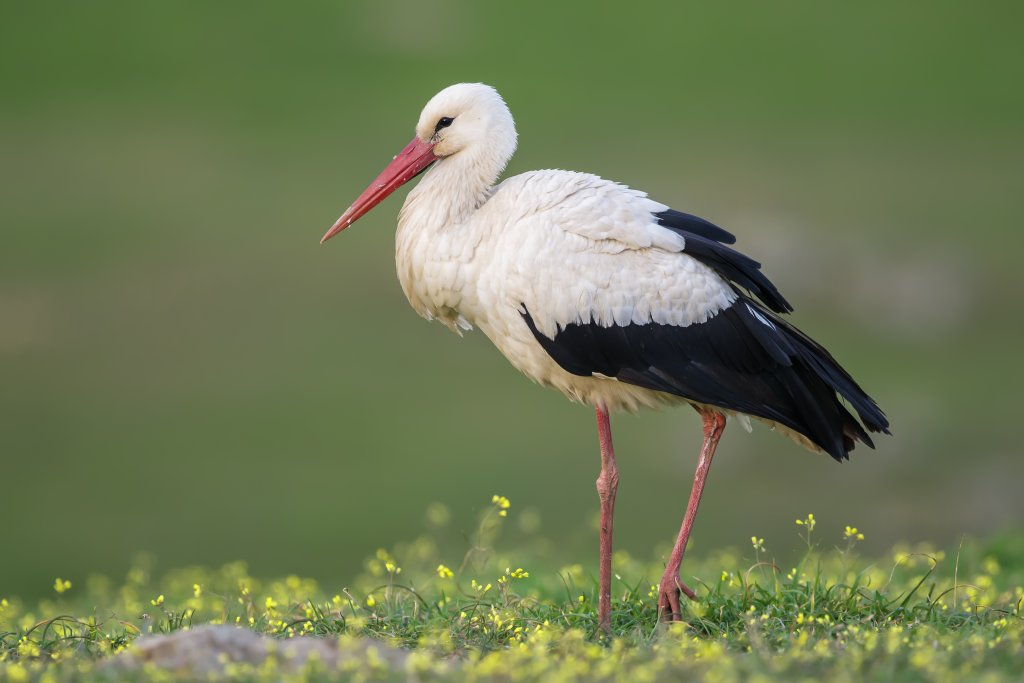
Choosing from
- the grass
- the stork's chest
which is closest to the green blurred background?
the grass

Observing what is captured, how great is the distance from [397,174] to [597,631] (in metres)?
2.23

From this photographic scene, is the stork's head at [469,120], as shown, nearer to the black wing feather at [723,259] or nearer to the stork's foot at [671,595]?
the black wing feather at [723,259]

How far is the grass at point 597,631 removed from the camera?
4098 mm

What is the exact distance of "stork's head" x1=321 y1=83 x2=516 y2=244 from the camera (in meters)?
6.03

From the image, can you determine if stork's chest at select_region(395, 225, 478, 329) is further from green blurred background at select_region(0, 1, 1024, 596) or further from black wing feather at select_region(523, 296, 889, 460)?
green blurred background at select_region(0, 1, 1024, 596)

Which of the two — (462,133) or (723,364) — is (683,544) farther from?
(462,133)

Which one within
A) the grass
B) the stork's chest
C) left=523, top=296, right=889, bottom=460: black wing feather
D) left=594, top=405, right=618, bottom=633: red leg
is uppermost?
the stork's chest

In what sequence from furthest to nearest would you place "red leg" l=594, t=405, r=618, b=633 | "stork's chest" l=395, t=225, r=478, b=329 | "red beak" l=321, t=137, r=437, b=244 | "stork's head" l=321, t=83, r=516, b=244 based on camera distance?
"red beak" l=321, t=137, r=437, b=244, "stork's head" l=321, t=83, r=516, b=244, "stork's chest" l=395, t=225, r=478, b=329, "red leg" l=594, t=405, r=618, b=633

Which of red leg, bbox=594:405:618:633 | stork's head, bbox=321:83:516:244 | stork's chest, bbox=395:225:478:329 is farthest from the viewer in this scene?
stork's head, bbox=321:83:516:244

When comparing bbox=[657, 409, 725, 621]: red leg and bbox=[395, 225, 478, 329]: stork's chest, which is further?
bbox=[395, 225, 478, 329]: stork's chest

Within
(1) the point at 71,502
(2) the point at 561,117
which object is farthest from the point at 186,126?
(1) the point at 71,502

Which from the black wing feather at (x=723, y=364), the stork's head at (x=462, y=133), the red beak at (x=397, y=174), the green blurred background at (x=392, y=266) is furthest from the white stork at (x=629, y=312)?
the green blurred background at (x=392, y=266)

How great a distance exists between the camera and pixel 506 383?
639 inches

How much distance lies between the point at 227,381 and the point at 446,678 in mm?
12530
